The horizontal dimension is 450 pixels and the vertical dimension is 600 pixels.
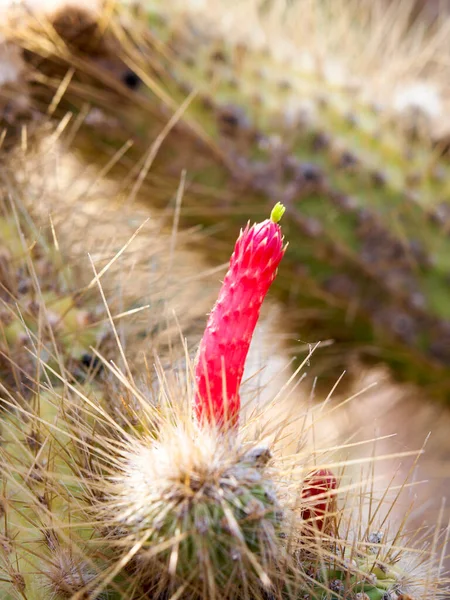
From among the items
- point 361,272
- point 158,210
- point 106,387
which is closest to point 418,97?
point 361,272

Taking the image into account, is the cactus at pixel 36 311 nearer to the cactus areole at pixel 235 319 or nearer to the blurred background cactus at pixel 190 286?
the blurred background cactus at pixel 190 286

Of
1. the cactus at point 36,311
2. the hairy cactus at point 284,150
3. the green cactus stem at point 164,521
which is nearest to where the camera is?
the green cactus stem at point 164,521

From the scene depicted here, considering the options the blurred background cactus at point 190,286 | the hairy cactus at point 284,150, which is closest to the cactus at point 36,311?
the blurred background cactus at point 190,286

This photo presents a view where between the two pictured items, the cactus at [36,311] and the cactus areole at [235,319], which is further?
the cactus at [36,311]

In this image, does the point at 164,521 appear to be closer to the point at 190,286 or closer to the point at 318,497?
the point at 318,497

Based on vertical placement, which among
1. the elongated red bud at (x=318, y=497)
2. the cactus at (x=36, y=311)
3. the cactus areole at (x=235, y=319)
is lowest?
the cactus at (x=36, y=311)

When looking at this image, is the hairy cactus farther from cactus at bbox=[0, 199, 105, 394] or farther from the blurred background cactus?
cactus at bbox=[0, 199, 105, 394]

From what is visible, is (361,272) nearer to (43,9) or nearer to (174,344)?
(174,344)

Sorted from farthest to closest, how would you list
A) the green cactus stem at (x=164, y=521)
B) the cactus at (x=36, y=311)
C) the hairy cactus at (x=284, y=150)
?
the hairy cactus at (x=284, y=150), the cactus at (x=36, y=311), the green cactus stem at (x=164, y=521)

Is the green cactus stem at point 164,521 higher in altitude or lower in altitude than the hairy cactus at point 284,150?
lower
